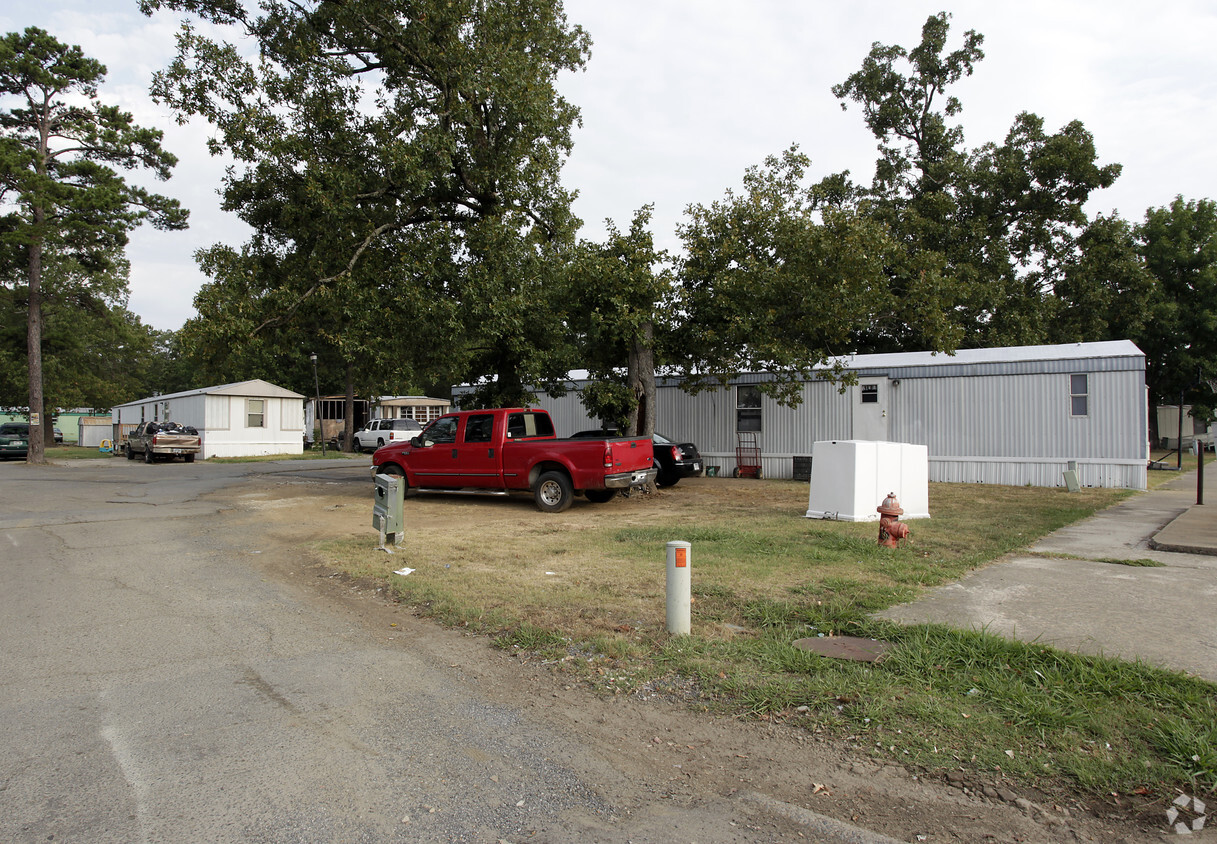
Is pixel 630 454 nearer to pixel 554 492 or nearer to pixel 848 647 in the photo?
pixel 554 492

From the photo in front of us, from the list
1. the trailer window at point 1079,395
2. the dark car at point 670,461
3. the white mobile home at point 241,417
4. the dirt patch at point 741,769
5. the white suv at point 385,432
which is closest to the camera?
the dirt patch at point 741,769

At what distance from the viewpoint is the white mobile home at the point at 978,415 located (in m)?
16.5

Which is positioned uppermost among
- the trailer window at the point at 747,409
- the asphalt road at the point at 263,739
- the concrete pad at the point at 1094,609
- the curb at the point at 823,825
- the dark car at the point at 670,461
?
the trailer window at the point at 747,409

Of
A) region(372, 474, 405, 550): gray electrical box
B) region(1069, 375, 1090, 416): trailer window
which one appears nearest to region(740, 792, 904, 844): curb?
→ region(372, 474, 405, 550): gray electrical box

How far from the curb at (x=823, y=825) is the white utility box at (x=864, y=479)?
8.45 metres

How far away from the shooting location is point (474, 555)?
8875 mm

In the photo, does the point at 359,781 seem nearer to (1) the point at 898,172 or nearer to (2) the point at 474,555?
(2) the point at 474,555

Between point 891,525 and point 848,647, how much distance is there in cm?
414

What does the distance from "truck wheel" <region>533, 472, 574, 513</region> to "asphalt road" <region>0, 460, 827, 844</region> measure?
21.5ft

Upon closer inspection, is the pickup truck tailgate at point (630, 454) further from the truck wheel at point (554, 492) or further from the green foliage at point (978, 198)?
the green foliage at point (978, 198)

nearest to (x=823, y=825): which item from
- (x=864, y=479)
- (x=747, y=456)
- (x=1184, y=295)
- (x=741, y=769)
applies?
(x=741, y=769)

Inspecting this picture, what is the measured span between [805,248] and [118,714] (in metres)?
13.5

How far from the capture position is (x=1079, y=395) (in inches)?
664

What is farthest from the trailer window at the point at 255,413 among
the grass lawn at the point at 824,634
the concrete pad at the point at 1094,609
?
the concrete pad at the point at 1094,609
